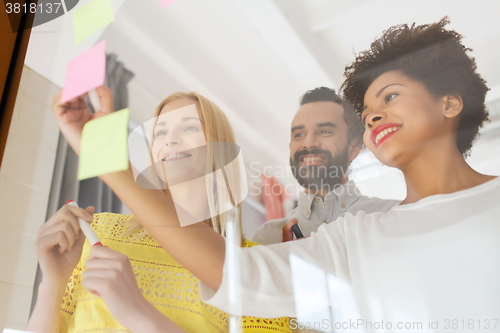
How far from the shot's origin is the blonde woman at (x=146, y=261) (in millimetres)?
723

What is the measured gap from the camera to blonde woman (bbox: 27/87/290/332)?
0.72 m

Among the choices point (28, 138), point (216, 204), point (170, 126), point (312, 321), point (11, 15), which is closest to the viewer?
point (312, 321)

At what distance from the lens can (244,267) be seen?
691 mm

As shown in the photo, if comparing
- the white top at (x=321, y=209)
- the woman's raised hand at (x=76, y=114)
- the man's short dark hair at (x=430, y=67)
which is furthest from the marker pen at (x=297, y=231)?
the woman's raised hand at (x=76, y=114)

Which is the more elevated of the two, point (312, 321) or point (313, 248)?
point (313, 248)

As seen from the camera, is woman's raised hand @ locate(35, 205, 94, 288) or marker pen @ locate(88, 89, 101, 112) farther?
marker pen @ locate(88, 89, 101, 112)

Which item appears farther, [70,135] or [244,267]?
[70,135]

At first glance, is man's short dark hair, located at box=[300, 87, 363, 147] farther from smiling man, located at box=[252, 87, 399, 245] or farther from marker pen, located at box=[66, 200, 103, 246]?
marker pen, located at box=[66, 200, 103, 246]

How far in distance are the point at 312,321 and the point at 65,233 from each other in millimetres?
577

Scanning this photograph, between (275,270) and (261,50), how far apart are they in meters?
0.47

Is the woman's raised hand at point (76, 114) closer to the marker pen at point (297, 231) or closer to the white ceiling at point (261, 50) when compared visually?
the white ceiling at point (261, 50)

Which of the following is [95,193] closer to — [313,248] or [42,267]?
[42,267]

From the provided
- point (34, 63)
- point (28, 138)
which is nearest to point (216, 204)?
point (28, 138)

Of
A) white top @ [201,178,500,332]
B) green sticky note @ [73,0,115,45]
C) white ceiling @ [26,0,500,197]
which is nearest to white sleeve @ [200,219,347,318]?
white top @ [201,178,500,332]
